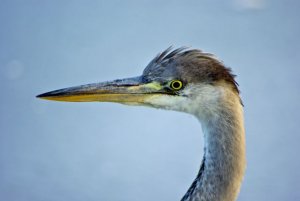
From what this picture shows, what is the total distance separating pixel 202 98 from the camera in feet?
6.27

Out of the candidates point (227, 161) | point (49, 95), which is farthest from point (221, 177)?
point (49, 95)

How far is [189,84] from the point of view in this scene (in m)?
1.94

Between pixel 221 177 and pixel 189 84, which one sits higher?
pixel 189 84

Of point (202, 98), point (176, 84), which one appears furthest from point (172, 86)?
point (202, 98)

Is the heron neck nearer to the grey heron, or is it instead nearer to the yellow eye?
the grey heron

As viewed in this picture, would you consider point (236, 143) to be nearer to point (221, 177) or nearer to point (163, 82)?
point (221, 177)

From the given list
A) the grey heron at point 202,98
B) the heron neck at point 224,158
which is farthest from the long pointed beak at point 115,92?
the heron neck at point 224,158

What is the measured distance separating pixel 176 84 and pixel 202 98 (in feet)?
0.36

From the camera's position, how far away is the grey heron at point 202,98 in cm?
186

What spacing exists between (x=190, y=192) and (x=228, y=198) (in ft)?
0.40

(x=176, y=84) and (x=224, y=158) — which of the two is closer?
(x=224, y=158)

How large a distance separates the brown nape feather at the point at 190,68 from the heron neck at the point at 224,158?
10 cm

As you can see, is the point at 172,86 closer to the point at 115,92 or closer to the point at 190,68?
the point at 190,68

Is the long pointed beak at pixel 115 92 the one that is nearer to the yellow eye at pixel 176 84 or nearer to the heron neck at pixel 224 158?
the yellow eye at pixel 176 84
